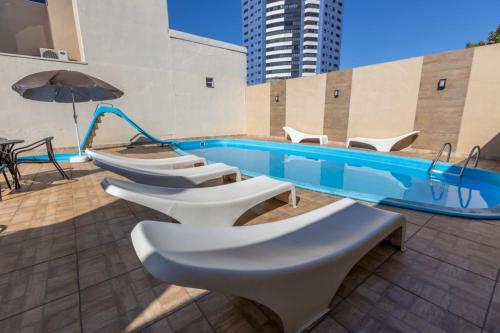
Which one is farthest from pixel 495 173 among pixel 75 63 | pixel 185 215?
pixel 75 63

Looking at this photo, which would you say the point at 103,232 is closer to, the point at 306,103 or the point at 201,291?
the point at 201,291

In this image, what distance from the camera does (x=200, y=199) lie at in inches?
99.5

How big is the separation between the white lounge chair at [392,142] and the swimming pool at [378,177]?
0.97 metres

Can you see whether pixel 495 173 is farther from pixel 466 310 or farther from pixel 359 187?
pixel 466 310

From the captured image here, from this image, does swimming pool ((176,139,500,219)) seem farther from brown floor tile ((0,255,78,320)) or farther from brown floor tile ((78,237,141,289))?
brown floor tile ((0,255,78,320))

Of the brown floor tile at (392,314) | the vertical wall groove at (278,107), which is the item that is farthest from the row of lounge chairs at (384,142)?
the brown floor tile at (392,314)

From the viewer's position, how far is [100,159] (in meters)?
2.98

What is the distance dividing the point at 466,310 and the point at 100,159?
3.85 metres

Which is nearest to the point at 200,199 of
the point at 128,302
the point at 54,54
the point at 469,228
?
the point at 128,302

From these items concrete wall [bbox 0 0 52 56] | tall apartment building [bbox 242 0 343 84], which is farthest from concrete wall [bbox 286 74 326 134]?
tall apartment building [bbox 242 0 343 84]

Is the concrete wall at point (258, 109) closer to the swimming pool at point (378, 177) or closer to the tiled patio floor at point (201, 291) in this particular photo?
the swimming pool at point (378, 177)

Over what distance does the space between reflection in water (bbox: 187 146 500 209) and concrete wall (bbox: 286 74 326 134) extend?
226cm

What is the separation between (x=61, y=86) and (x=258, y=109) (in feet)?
29.2

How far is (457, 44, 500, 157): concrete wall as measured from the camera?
607 cm
